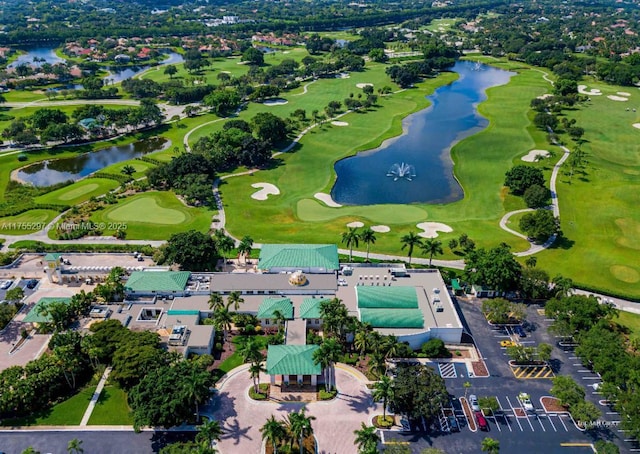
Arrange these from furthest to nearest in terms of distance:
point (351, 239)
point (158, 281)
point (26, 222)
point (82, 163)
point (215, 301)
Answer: point (82, 163), point (26, 222), point (351, 239), point (158, 281), point (215, 301)

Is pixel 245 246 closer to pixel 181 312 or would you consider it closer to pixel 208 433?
pixel 181 312

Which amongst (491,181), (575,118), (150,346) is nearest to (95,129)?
(150,346)

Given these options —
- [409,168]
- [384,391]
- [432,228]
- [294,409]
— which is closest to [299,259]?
[294,409]

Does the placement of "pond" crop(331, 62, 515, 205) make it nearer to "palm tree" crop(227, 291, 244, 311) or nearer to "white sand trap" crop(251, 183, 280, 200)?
"white sand trap" crop(251, 183, 280, 200)

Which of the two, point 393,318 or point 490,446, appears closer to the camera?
point 490,446

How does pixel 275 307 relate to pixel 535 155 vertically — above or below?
above

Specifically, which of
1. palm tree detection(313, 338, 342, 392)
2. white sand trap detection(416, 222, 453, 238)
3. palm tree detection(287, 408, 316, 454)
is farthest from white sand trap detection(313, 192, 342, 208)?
palm tree detection(287, 408, 316, 454)

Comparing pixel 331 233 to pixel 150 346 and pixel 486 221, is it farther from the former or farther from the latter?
pixel 150 346
